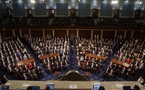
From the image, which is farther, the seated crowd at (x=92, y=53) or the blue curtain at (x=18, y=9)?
the blue curtain at (x=18, y=9)

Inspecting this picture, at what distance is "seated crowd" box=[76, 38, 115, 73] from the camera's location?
15336 millimetres

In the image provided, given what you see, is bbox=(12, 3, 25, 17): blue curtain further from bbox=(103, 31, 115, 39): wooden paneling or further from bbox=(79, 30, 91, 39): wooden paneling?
bbox=(103, 31, 115, 39): wooden paneling

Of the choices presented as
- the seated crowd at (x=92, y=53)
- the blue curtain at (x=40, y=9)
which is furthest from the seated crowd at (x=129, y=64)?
the blue curtain at (x=40, y=9)

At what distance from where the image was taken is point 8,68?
1467 centimetres

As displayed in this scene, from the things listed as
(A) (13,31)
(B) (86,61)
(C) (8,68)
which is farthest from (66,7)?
(C) (8,68)

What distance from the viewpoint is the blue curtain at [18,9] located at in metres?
24.9

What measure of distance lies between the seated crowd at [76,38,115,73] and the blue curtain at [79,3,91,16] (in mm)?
6737

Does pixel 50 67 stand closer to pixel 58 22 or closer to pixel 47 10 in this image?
pixel 58 22

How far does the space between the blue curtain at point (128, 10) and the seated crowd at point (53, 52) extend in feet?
36.9

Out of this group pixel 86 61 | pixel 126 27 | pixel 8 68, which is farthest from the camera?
pixel 126 27

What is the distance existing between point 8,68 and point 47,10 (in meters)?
13.0

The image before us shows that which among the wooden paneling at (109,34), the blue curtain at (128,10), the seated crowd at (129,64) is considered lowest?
the seated crowd at (129,64)

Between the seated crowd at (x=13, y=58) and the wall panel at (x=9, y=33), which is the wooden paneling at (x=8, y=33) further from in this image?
the seated crowd at (x=13, y=58)

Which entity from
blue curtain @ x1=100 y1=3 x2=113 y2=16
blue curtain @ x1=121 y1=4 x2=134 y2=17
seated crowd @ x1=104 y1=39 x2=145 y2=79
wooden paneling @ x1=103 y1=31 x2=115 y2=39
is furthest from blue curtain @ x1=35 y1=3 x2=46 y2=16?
seated crowd @ x1=104 y1=39 x2=145 y2=79
